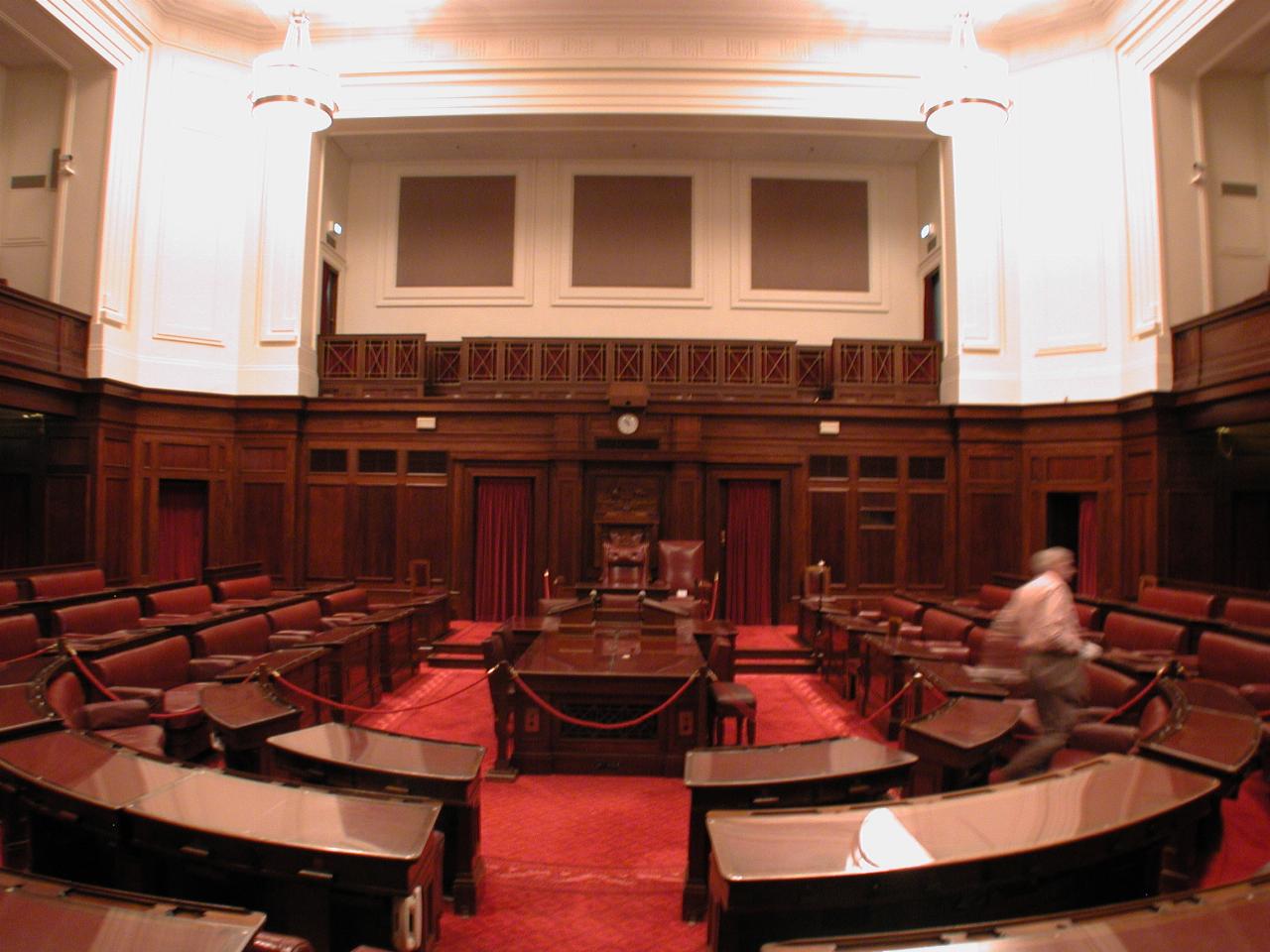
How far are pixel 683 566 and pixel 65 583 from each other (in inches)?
262

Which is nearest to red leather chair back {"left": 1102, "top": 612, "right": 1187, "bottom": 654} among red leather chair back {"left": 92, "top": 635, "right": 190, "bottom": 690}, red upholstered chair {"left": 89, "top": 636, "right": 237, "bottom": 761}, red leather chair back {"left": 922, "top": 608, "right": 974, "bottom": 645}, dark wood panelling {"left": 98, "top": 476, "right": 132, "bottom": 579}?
red leather chair back {"left": 922, "top": 608, "right": 974, "bottom": 645}

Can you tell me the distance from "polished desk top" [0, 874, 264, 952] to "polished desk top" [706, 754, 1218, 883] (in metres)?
1.07

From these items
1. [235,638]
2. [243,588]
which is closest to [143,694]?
[235,638]

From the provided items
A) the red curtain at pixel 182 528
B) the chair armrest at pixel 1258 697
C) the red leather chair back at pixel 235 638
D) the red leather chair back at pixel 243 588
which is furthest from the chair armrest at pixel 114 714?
the red curtain at pixel 182 528

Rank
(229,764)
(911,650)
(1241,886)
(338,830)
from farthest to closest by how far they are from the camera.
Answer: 1. (911,650)
2. (229,764)
3. (338,830)
4. (1241,886)

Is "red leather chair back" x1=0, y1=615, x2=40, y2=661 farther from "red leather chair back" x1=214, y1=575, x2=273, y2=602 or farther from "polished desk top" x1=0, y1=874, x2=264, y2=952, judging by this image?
"polished desk top" x1=0, y1=874, x2=264, y2=952

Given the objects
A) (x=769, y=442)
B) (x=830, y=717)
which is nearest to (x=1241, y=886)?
(x=830, y=717)

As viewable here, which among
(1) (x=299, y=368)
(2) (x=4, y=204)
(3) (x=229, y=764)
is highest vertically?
(2) (x=4, y=204)

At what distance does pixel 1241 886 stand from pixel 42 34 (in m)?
13.3

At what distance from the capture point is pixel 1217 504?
894cm

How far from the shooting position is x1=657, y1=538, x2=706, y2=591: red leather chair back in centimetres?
901

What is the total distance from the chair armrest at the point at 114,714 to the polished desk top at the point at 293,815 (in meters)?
2.05

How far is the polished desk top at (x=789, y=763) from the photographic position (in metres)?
2.61

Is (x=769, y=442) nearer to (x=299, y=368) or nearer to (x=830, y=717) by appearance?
(x=830, y=717)
